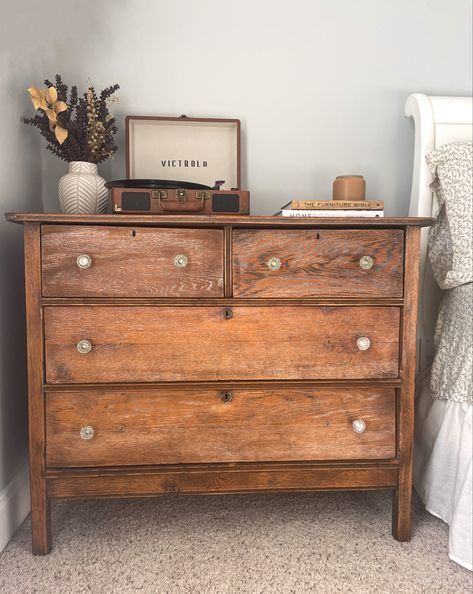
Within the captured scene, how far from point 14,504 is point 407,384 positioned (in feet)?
4.03

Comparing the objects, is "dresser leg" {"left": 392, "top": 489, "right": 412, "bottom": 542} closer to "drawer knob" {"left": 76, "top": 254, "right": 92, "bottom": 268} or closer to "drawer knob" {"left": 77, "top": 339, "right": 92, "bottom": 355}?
"drawer knob" {"left": 77, "top": 339, "right": 92, "bottom": 355}

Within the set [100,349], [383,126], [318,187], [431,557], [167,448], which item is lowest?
[431,557]

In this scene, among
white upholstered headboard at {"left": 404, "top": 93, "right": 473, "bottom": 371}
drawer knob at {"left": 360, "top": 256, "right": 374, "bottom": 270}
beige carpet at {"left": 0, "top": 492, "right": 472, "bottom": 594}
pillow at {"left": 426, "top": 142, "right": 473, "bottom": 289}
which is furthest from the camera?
white upholstered headboard at {"left": 404, "top": 93, "right": 473, "bottom": 371}

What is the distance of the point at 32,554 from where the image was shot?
50.8 inches

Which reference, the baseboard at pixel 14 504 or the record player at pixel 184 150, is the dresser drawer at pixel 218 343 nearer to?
the baseboard at pixel 14 504

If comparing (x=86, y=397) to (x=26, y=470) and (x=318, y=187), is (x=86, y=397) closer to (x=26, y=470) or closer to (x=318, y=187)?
(x=26, y=470)

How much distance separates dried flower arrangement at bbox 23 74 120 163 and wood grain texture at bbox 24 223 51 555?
0.43m

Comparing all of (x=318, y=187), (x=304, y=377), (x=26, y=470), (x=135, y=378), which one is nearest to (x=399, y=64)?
(x=318, y=187)

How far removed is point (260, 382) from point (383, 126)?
3.91 ft

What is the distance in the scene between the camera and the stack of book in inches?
52.4

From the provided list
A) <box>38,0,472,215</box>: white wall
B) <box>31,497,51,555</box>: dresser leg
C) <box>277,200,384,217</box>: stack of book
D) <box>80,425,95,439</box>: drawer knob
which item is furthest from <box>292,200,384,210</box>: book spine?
<box>31,497,51,555</box>: dresser leg

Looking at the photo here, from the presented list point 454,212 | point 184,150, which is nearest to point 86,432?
point 184,150

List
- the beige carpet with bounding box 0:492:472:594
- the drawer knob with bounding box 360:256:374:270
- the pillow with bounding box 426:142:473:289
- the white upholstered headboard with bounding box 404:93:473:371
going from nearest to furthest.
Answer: the beige carpet with bounding box 0:492:472:594 < the drawer knob with bounding box 360:256:374:270 < the pillow with bounding box 426:142:473:289 < the white upholstered headboard with bounding box 404:93:473:371

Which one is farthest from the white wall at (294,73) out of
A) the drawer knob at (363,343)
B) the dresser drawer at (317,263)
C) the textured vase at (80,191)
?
the drawer knob at (363,343)
